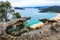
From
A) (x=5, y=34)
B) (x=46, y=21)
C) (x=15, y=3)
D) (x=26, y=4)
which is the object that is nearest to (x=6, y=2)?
(x=15, y=3)

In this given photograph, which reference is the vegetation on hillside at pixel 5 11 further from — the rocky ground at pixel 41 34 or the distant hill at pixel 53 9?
the distant hill at pixel 53 9

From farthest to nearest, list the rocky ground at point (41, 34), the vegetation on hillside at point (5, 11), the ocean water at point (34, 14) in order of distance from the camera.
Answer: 1. the vegetation on hillside at point (5, 11)
2. the ocean water at point (34, 14)
3. the rocky ground at point (41, 34)

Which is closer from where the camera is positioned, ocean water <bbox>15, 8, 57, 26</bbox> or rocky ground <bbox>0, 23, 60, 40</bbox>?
rocky ground <bbox>0, 23, 60, 40</bbox>

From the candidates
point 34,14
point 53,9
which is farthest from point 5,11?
point 53,9

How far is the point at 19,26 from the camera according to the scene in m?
3.07

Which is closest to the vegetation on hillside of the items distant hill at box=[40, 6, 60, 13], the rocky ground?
the rocky ground

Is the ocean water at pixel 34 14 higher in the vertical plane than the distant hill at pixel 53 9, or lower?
lower

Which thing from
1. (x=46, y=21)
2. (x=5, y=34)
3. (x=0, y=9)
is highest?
(x=0, y=9)

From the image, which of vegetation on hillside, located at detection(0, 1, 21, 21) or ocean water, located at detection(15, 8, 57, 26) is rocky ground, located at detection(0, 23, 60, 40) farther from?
vegetation on hillside, located at detection(0, 1, 21, 21)

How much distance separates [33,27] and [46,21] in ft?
0.89

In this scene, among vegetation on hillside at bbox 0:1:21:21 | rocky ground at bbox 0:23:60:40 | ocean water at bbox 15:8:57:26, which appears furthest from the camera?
vegetation on hillside at bbox 0:1:21:21

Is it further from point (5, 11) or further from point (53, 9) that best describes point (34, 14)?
point (5, 11)

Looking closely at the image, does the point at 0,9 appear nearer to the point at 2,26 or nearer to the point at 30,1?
the point at 2,26

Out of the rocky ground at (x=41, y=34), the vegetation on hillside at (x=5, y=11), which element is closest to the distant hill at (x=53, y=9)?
the rocky ground at (x=41, y=34)
